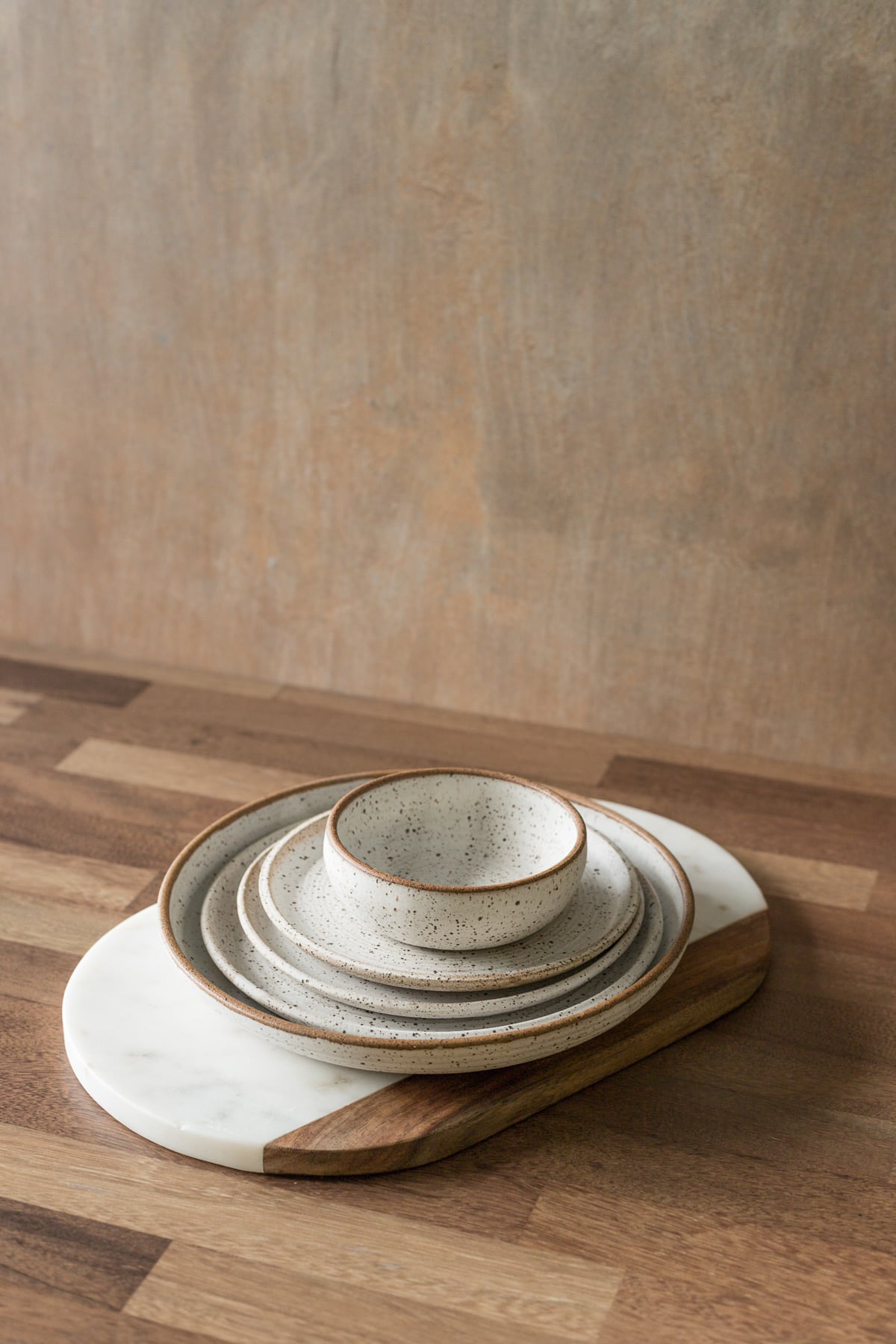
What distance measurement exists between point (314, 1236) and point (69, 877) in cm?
41

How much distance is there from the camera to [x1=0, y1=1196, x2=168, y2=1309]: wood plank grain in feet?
1.99

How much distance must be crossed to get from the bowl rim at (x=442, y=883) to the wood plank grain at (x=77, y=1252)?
0.71ft

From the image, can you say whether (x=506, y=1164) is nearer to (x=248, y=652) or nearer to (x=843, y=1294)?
(x=843, y=1294)

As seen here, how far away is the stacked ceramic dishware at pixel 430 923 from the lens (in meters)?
0.70

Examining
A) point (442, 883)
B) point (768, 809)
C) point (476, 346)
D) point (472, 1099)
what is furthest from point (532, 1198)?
point (476, 346)

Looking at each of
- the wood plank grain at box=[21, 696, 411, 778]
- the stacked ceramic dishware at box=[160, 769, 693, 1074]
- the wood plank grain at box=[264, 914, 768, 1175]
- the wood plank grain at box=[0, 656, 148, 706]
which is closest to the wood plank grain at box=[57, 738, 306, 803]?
the wood plank grain at box=[21, 696, 411, 778]

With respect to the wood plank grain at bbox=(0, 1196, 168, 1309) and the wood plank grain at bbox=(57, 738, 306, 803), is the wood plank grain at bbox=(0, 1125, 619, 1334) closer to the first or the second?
the wood plank grain at bbox=(0, 1196, 168, 1309)

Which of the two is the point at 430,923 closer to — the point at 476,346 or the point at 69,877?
the point at 69,877

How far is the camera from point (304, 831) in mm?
843

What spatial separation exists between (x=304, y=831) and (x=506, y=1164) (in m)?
0.26

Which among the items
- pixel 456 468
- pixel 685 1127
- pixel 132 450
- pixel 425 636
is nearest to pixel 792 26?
pixel 456 468

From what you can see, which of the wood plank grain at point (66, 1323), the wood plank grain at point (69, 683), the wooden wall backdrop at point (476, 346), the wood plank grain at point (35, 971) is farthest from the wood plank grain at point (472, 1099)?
the wood plank grain at point (69, 683)

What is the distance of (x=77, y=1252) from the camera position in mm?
624

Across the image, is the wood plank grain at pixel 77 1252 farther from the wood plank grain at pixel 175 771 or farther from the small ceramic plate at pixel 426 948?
the wood plank grain at pixel 175 771
